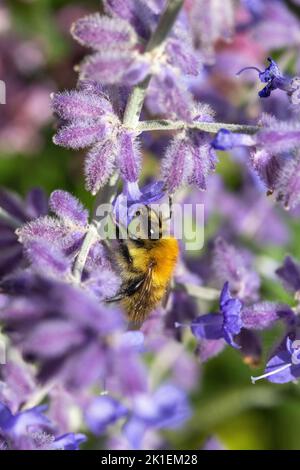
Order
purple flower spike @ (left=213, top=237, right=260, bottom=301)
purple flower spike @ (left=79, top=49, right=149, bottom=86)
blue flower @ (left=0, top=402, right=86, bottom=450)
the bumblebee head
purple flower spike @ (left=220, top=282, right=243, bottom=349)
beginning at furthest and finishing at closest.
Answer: purple flower spike @ (left=213, top=237, right=260, bottom=301) < the bumblebee head < purple flower spike @ (left=220, top=282, right=243, bottom=349) < blue flower @ (left=0, top=402, right=86, bottom=450) < purple flower spike @ (left=79, top=49, right=149, bottom=86)

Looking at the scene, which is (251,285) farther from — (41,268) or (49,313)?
(49,313)

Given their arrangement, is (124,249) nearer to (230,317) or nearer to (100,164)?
(100,164)

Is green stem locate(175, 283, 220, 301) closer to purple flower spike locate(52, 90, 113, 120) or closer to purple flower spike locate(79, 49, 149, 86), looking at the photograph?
purple flower spike locate(52, 90, 113, 120)

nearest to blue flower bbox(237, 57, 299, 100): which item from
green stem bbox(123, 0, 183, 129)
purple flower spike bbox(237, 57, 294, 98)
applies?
purple flower spike bbox(237, 57, 294, 98)

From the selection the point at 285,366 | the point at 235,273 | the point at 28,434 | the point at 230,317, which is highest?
the point at 235,273

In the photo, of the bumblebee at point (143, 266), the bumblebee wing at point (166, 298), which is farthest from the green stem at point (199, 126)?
the bumblebee wing at point (166, 298)

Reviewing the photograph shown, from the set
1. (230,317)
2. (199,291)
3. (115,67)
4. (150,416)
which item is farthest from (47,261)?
(150,416)

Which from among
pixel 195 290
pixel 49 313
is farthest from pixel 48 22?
pixel 49 313
